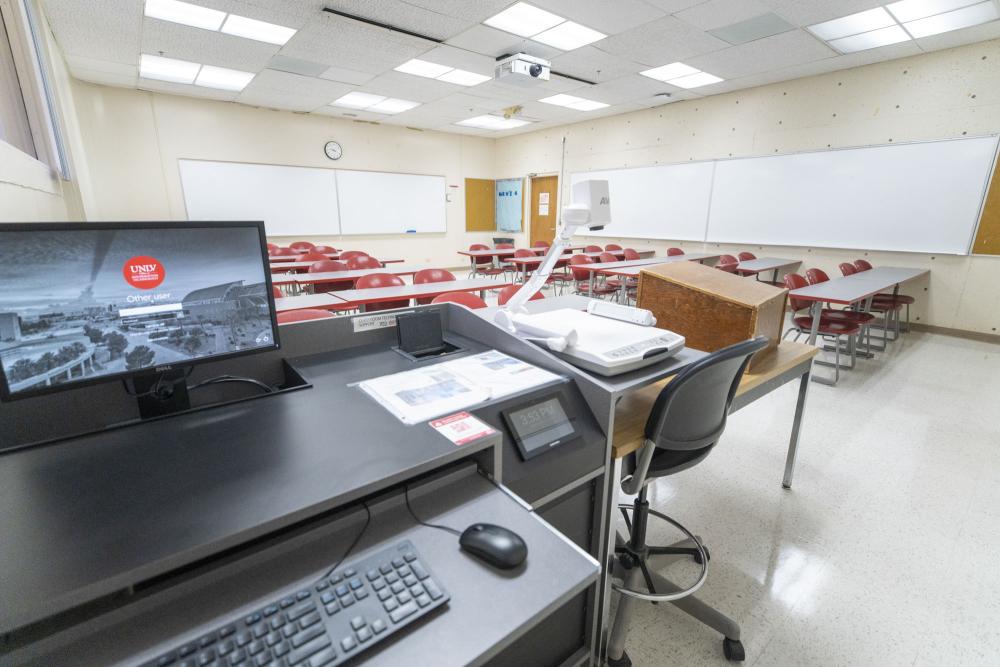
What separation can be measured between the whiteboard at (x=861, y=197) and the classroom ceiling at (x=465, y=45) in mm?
1048

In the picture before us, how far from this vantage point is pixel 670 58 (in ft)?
15.8

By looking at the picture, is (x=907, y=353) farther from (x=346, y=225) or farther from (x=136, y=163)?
(x=136, y=163)

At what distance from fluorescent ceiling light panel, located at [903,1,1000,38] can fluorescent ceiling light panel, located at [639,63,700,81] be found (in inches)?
77.2

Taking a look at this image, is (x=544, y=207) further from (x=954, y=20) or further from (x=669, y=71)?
(x=954, y=20)

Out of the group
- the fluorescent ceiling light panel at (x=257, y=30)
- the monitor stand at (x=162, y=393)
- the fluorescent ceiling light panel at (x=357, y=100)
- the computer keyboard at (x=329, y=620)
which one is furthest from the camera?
the fluorescent ceiling light panel at (x=357, y=100)

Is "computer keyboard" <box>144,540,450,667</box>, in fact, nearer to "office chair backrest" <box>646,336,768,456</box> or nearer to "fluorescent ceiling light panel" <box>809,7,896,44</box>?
"office chair backrest" <box>646,336,768,456</box>

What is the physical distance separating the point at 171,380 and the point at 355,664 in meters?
0.72

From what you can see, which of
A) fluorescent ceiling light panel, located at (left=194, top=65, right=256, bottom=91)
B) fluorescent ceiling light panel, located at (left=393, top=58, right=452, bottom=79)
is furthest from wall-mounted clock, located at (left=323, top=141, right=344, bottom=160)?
fluorescent ceiling light panel, located at (left=393, top=58, right=452, bottom=79)

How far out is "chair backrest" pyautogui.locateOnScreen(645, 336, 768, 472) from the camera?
111cm

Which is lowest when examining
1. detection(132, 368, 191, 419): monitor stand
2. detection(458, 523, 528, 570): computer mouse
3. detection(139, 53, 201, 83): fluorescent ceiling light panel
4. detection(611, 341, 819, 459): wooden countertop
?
detection(611, 341, 819, 459): wooden countertop

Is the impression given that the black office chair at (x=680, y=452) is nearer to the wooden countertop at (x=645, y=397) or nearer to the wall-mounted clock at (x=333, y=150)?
the wooden countertop at (x=645, y=397)

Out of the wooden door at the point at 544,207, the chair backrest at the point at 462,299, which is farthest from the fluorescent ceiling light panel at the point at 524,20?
the wooden door at the point at 544,207

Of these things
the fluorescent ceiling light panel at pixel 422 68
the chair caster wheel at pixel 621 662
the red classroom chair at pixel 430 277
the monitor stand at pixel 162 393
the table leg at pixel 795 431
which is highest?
the fluorescent ceiling light panel at pixel 422 68

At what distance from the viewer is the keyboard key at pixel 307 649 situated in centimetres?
53
